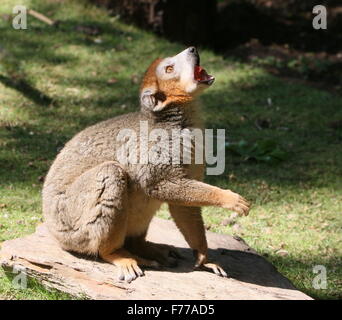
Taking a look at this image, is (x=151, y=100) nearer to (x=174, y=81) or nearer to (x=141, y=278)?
(x=174, y=81)

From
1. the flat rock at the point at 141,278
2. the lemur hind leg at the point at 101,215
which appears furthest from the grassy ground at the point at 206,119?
the lemur hind leg at the point at 101,215

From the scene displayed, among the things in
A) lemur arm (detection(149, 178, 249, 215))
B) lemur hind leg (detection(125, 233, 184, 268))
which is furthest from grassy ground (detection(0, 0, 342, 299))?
lemur arm (detection(149, 178, 249, 215))

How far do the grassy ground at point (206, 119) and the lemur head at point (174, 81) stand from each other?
1734 millimetres

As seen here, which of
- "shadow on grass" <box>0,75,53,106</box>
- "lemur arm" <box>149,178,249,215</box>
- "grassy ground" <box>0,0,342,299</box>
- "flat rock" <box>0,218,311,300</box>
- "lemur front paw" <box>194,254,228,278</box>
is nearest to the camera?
"flat rock" <box>0,218,311,300</box>

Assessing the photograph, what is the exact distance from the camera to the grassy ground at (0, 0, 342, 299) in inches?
267

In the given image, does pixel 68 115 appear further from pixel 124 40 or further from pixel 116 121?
pixel 116 121

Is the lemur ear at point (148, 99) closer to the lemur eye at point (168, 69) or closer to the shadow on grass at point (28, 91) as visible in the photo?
the lemur eye at point (168, 69)

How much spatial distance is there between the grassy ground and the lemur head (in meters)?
1.73

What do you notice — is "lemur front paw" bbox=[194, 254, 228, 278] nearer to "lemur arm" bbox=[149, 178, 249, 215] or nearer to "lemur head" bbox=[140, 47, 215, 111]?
"lemur arm" bbox=[149, 178, 249, 215]

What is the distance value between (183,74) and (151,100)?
0.32 metres

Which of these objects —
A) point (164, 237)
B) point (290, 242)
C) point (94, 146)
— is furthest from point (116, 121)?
point (290, 242)

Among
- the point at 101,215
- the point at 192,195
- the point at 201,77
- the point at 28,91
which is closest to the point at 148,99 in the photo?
the point at 201,77

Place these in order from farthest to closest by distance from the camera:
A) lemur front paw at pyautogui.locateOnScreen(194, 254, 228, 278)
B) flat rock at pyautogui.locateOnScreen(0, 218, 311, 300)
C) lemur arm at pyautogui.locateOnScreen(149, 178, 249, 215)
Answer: lemur front paw at pyautogui.locateOnScreen(194, 254, 228, 278) < lemur arm at pyautogui.locateOnScreen(149, 178, 249, 215) < flat rock at pyautogui.locateOnScreen(0, 218, 311, 300)

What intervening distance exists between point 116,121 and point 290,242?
2.42 metres
